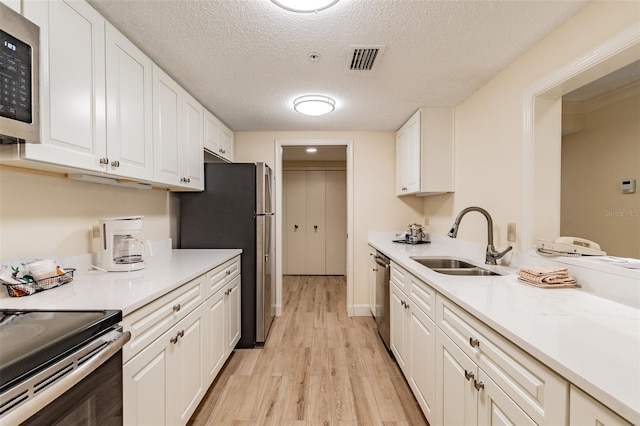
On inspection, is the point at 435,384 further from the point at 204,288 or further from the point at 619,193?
the point at 619,193

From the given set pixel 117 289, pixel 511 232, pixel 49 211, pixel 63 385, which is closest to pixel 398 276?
pixel 511 232

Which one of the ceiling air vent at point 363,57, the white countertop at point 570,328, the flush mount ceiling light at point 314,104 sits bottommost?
the white countertop at point 570,328

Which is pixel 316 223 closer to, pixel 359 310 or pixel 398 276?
pixel 359 310

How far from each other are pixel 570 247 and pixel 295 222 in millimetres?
4443

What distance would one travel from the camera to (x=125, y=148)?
5.01ft

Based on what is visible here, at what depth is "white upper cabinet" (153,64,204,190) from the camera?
6.02 feet

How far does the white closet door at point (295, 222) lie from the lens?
5.46 metres

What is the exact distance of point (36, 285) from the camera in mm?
1188

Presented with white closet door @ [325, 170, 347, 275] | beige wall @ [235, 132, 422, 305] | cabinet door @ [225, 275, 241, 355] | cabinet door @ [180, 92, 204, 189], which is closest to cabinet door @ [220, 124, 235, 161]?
beige wall @ [235, 132, 422, 305]

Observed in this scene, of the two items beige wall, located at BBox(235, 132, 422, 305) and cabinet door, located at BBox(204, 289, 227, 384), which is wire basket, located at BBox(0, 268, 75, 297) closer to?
cabinet door, located at BBox(204, 289, 227, 384)

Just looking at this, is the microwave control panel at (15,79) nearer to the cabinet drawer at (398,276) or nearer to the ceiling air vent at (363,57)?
the ceiling air vent at (363,57)

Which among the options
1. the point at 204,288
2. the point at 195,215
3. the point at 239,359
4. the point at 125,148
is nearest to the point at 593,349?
the point at 204,288

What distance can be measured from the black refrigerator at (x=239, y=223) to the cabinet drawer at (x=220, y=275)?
16 cm

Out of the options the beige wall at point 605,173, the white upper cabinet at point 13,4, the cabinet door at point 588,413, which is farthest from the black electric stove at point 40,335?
the beige wall at point 605,173
